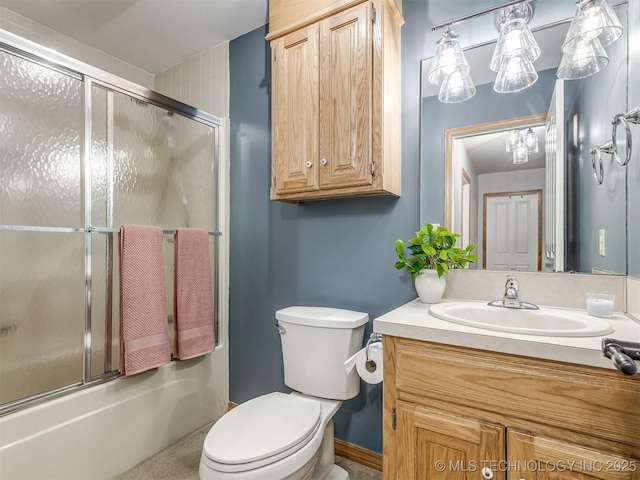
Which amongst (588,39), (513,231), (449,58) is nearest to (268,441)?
(513,231)

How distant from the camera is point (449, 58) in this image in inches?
54.8

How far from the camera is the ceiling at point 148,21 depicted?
1.88m

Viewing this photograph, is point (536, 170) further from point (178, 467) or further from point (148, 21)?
point (148, 21)

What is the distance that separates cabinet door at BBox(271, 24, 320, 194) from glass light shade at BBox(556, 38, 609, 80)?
38.1 inches

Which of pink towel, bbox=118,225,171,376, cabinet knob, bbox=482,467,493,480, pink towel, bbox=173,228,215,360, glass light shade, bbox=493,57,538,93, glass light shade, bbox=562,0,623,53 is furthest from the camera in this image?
pink towel, bbox=173,228,215,360

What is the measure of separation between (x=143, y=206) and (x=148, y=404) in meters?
1.04

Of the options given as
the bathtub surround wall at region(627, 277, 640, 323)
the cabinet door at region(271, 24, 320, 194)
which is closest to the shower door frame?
the cabinet door at region(271, 24, 320, 194)

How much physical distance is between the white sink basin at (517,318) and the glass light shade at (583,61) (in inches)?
33.8

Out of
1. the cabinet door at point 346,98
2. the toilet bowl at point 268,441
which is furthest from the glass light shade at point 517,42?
the toilet bowl at point 268,441

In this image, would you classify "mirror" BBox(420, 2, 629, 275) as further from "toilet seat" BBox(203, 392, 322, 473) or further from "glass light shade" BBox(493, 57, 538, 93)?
"toilet seat" BBox(203, 392, 322, 473)

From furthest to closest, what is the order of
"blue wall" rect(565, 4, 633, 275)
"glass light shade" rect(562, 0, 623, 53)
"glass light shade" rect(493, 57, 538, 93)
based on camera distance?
"glass light shade" rect(493, 57, 538, 93) < "blue wall" rect(565, 4, 633, 275) < "glass light shade" rect(562, 0, 623, 53)

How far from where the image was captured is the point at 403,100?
1.61 metres

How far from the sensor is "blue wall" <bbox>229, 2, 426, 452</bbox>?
1629mm

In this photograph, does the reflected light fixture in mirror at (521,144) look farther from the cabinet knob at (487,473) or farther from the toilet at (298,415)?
the cabinet knob at (487,473)
